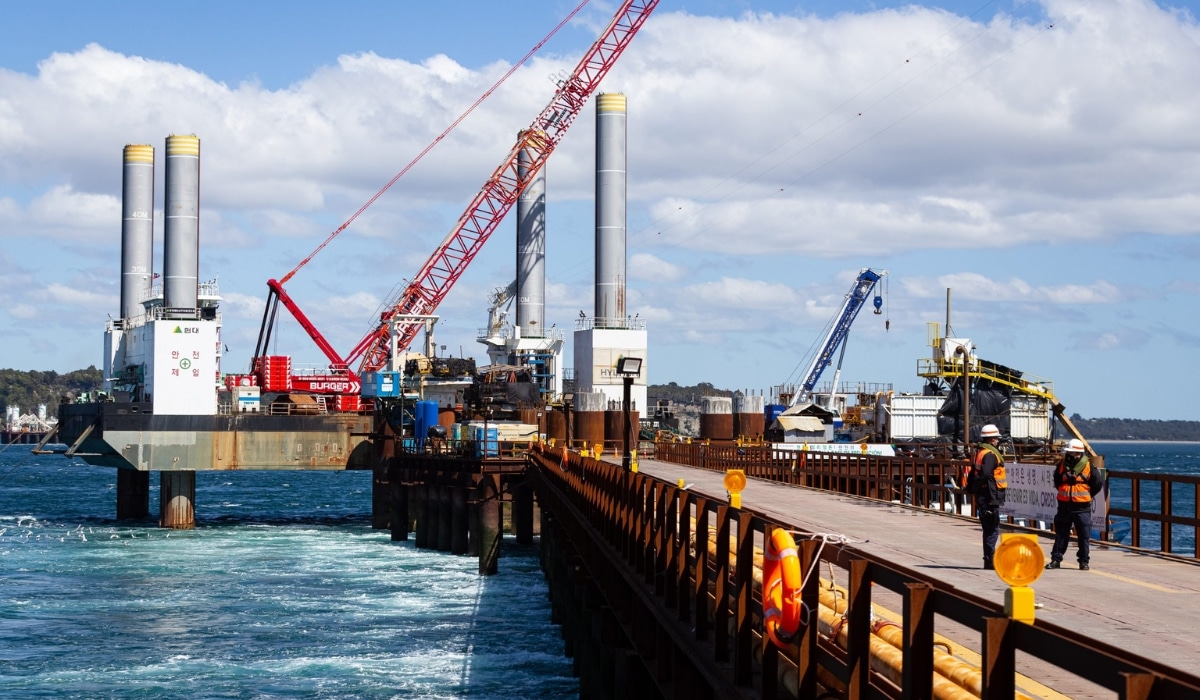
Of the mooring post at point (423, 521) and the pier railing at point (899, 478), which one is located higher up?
the pier railing at point (899, 478)

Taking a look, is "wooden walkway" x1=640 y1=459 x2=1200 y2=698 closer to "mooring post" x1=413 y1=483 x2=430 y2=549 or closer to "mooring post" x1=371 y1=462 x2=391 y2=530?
"mooring post" x1=413 y1=483 x2=430 y2=549

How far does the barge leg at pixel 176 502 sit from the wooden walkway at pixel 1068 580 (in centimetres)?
4727

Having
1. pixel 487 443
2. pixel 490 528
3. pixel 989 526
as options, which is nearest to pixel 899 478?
pixel 989 526

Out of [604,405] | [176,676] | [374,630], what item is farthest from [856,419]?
[176,676]

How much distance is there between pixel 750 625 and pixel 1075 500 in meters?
8.17

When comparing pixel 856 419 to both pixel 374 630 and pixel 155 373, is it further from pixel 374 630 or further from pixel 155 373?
pixel 374 630

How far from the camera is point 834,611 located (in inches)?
459

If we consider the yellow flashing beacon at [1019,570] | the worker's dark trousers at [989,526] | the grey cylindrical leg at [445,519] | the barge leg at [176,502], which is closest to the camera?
the yellow flashing beacon at [1019,570]

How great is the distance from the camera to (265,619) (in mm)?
40656

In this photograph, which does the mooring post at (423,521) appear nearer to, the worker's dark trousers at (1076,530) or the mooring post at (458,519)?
the mooring post at (458,519)

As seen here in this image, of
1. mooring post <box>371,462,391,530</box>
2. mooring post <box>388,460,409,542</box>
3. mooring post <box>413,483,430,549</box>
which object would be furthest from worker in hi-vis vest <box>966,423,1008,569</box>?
mooring post <box>371,462,391,530</box>

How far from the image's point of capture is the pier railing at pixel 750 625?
7113 millimetres

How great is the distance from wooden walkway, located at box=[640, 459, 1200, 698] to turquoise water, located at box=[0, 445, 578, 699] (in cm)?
843

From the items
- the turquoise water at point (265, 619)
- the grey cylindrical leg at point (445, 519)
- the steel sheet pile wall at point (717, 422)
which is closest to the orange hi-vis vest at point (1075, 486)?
the turquoise water at point (265, 619)
